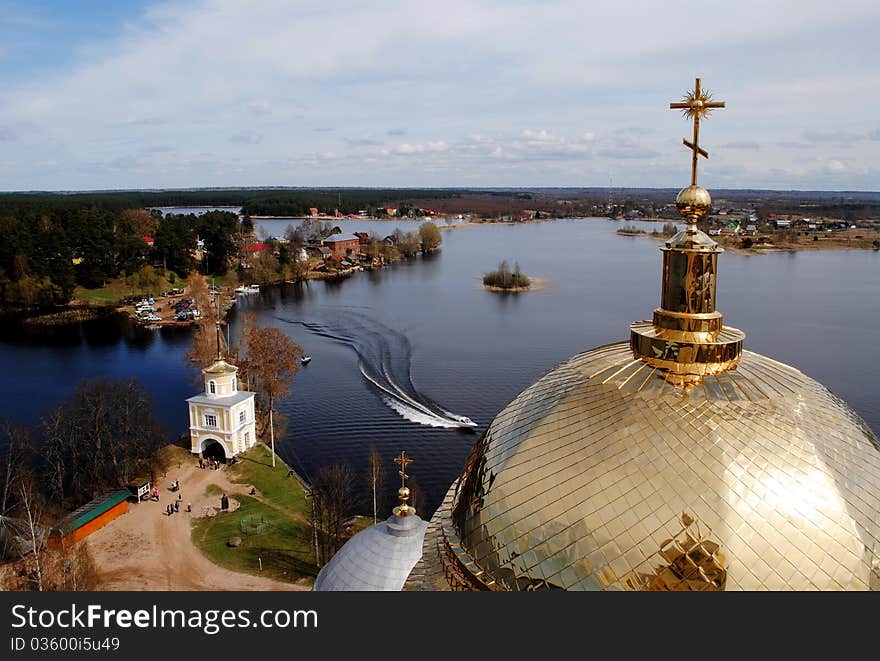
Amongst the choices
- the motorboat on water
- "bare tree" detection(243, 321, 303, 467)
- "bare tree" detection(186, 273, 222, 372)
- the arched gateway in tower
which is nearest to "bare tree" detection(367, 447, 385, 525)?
the motorboat on water

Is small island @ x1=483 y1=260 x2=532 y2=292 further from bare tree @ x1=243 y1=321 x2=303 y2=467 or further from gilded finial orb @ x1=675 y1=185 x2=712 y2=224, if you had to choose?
gilded finial orb @ x1=675 y1=185 x2=712 y2=224

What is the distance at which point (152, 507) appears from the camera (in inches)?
608

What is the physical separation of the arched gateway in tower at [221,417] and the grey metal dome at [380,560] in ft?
32.2

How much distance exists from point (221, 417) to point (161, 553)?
16.5ft

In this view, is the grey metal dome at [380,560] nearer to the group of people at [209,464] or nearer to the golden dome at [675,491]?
the golden dome at [675,491]

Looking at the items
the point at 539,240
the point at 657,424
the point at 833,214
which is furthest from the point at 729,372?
the point at 833,214

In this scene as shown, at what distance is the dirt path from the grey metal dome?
384 cm

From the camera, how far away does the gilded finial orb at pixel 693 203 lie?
15.2 ft

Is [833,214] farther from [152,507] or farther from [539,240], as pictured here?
[152,507]

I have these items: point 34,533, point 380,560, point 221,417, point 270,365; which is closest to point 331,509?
point 34,533

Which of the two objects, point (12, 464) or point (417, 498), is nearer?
point (417, 498)

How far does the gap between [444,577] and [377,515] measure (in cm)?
1140

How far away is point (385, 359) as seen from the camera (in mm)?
27688

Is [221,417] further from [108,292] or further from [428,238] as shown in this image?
[428,238]
